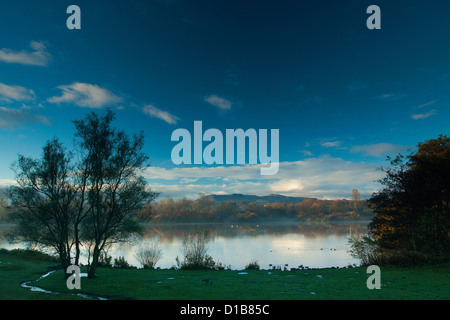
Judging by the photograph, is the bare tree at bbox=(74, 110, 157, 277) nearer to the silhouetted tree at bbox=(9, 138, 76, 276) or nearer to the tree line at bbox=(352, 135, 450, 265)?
the silhouetted tree at bbox=(9, 138, 76, 276)

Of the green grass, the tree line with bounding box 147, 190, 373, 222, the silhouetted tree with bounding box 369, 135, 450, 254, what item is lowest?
the tree line with bounding box 147, 190, 373, 222

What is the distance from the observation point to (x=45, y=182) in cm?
1628

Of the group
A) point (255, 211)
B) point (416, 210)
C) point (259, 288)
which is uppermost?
point (416, 210)

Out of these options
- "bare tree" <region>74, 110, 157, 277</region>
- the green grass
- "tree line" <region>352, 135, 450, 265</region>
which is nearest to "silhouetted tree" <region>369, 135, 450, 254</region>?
"tree line" <region>352, 135, 450, 265</region>

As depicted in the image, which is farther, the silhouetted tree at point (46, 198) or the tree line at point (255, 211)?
the tree line at point (255, 211)

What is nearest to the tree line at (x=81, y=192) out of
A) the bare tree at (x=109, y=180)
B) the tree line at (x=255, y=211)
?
the bare tree at (x=109, y=180)

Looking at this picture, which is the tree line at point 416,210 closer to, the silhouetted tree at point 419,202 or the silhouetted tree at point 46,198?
the silhouetted tree at point 419,202

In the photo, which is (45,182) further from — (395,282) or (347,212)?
(347,212)

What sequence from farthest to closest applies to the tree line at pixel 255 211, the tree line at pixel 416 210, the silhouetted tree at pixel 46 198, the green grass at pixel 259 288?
the tree line at pixel 255 211, the tree line at pixel 416 210, the silhouetted tree at pixel 46 198, the green grass at pixel 259 288

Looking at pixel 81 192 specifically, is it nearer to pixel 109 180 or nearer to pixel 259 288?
pixel 109 180

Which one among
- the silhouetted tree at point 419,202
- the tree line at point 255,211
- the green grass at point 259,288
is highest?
the silhouetted tree at point 419,202

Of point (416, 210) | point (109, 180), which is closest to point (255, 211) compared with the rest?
point (416, 210)
